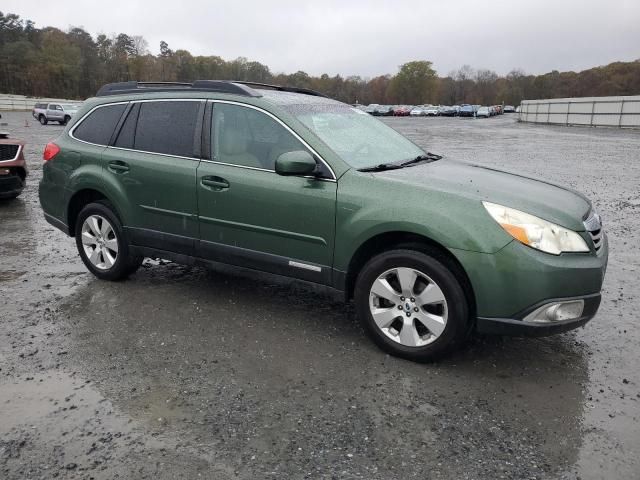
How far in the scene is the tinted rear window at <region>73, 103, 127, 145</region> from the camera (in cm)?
527

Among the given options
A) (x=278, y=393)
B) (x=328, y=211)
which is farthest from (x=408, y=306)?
(x=278, y=393)

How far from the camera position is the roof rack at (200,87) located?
4516 mm

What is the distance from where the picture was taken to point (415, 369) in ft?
12.1

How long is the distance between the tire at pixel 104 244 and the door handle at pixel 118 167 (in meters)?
0.37

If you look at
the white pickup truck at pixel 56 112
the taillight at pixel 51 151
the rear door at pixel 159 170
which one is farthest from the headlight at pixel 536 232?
the white pickup truck at pixel 56 112

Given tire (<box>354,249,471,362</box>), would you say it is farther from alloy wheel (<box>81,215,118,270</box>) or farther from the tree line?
the tree line

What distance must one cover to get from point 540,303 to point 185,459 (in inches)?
87.4

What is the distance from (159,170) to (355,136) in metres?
1.72

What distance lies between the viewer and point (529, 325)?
339cm

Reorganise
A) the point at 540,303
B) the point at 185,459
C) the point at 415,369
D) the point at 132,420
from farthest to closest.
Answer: the point at 415,369 → the point at 540,303 → the point at 132,420 → the point at 185,459

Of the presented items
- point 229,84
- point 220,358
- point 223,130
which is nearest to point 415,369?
point 220,358

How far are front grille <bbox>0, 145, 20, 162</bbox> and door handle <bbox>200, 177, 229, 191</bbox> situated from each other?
6.27 m

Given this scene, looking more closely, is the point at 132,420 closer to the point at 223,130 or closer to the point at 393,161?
the point at 223,130

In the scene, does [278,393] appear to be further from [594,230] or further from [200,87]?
[200,87]
